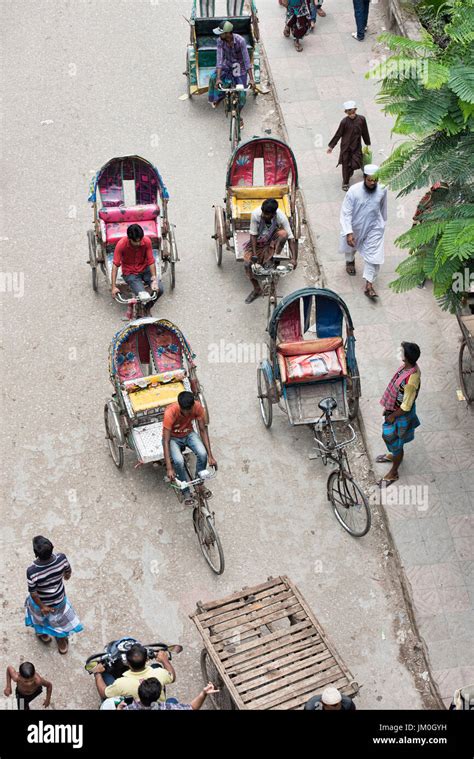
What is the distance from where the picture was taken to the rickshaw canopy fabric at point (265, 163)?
1332 cm

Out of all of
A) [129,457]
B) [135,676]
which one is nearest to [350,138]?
[129,457]

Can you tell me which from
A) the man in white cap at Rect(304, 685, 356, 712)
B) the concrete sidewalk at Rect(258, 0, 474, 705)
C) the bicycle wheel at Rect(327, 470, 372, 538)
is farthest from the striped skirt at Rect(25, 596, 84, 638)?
the concrete sidewalk at Rect(258, 0, 474, 705)

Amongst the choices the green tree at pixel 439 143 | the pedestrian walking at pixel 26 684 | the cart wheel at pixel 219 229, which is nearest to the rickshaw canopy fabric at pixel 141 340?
the cart wheel at pixel 219 229

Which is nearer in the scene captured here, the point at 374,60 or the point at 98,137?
the point at 98,137

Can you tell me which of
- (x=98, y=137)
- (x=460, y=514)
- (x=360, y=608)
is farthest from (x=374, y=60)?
(x=360, y=608)

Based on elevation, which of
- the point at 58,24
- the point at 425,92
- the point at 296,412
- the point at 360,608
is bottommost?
the point at 360,608

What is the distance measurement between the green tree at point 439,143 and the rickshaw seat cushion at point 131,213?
13.8ft

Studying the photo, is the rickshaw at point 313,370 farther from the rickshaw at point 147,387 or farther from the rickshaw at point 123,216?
the rickshaw at point 123,216

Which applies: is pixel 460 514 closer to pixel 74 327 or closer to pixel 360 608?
A: pixel 360 608

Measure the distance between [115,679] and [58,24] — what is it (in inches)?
480

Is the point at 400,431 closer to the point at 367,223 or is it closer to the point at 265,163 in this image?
the point at 367,223

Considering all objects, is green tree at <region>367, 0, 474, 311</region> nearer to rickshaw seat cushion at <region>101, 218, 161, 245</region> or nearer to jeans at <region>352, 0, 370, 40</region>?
rickshaw seat cushion at <region>101, 218, 161, 245</region>

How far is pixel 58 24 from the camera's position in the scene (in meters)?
18.0

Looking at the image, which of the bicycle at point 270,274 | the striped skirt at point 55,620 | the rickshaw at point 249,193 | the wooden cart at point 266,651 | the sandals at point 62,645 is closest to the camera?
the wooden cart at point 266,651
